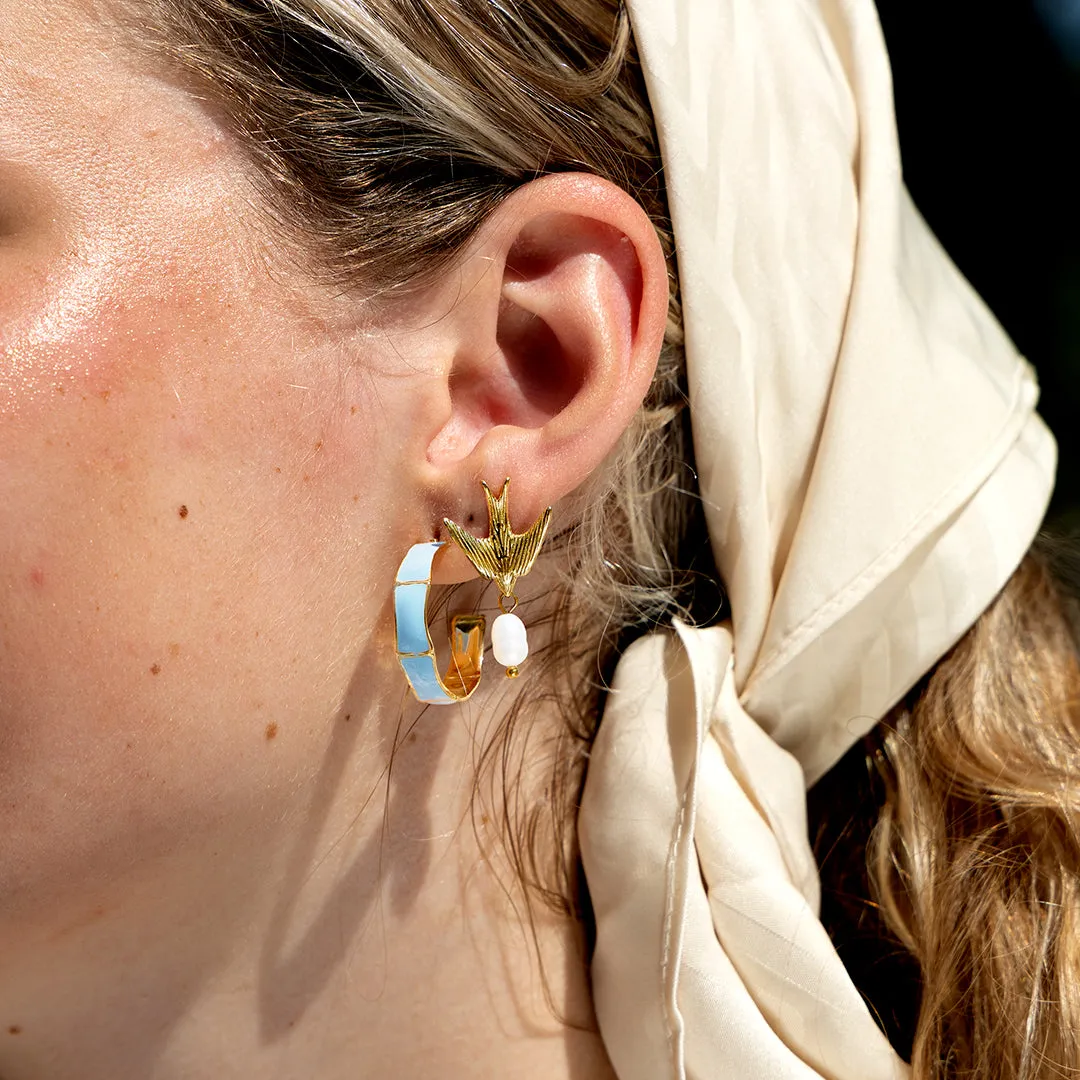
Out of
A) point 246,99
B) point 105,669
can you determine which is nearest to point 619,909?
point 105,669

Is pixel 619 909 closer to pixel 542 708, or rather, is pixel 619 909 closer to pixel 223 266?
pixel 542 708

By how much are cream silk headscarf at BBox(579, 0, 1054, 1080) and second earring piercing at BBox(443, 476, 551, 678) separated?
18cm

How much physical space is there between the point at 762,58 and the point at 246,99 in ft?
1.51

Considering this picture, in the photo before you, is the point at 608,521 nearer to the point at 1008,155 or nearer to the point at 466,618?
the point at 466,618

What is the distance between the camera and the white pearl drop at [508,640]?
93cm

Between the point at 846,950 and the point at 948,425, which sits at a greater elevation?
the point at 948,425

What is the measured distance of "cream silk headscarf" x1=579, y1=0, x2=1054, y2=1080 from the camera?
1003mm

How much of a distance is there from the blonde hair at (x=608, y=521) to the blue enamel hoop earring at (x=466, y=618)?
143mm

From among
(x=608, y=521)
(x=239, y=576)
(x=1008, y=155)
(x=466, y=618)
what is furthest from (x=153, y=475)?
(x=1008, y=155)

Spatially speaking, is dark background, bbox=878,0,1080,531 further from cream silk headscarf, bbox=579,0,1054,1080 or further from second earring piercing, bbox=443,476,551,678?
second earring piercing, bbox=443,476,551,678

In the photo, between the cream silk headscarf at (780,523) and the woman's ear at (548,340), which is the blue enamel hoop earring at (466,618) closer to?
the woman's ear at (548,340)

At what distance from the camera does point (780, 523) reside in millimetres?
1116

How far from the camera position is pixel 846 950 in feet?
3.97

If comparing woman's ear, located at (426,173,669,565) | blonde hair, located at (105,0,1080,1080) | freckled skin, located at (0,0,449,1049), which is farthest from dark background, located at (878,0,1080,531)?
freckled skin, located at (0,0,449,1049)
